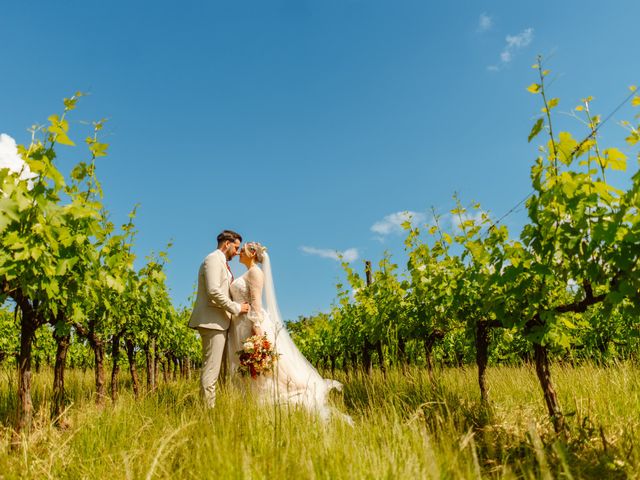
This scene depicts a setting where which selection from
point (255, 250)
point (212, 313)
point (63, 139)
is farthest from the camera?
point (255, 250)

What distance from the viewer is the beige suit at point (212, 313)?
5051mm

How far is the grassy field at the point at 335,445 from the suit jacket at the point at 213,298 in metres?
0.90

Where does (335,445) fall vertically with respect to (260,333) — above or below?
below

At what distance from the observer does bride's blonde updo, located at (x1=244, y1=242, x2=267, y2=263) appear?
5.62 metres

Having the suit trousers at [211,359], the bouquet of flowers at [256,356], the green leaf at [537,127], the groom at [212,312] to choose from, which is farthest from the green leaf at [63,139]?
the green leaf at [537,127]

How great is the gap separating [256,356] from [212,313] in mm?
695

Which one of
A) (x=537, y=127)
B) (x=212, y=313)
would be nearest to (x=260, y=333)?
(x=212, y=313)

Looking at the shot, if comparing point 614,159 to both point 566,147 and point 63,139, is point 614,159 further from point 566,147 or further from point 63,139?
point 63,139

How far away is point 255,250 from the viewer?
567cm

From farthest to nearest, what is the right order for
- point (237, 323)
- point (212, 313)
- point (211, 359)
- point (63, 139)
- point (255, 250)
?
point (255, 250) → point (237, 323) → point (212, 313) → point (211, 359) → point (63, 139)

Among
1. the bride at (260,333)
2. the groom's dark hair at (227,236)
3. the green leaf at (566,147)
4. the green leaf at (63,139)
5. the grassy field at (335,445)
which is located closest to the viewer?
the grassy field at (335,445)

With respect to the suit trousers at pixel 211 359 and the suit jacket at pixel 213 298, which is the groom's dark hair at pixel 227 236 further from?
the suit trousers at pixel 211 359

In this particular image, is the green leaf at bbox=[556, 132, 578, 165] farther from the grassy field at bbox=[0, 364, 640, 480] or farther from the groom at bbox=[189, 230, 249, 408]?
the groom at bbox=[189, 230, 249, 408]

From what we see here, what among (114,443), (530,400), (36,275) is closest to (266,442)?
(114,443)
